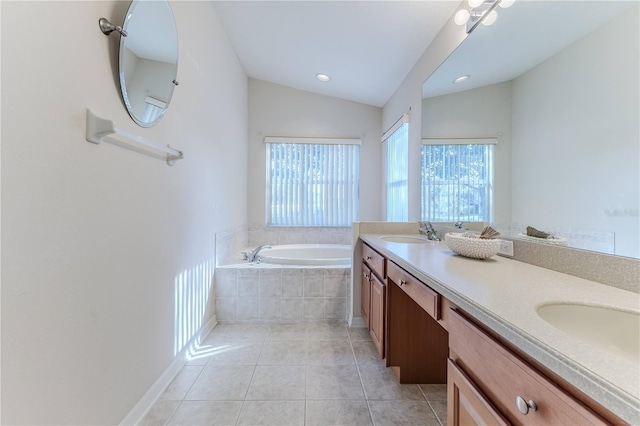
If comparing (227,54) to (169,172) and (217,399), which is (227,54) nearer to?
(169,172)

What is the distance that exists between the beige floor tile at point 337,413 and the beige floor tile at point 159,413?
71cm

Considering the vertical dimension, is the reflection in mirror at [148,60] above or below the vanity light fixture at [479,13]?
below

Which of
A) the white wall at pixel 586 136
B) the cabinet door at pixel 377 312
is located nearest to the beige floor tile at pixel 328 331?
the cabinet door at pixel 377 312

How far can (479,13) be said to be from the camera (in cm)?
150

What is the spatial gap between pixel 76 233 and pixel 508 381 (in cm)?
140

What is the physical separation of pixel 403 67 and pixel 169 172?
230cm

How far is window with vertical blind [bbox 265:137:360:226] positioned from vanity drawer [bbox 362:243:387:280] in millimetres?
1448

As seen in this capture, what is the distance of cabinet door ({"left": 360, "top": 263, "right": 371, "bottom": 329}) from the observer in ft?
6.65

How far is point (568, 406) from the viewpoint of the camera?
0.46 metres

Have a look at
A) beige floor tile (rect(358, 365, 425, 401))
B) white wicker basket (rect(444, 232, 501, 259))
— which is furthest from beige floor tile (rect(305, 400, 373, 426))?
white wicker basket (rect(444, 232, 501, 259))

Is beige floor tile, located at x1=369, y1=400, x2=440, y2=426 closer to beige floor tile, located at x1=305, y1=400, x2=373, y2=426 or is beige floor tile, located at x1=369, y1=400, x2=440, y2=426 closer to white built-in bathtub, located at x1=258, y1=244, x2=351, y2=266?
beige floor tile, located at x1=305, y1=400, x2=373, y2=426

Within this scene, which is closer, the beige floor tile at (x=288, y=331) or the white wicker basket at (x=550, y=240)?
the white wicker basket at (x=550, y=240)

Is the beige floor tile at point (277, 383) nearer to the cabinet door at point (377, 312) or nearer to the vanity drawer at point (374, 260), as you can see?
the cabinet door at point (377, 312)

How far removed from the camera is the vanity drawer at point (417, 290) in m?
0.98
